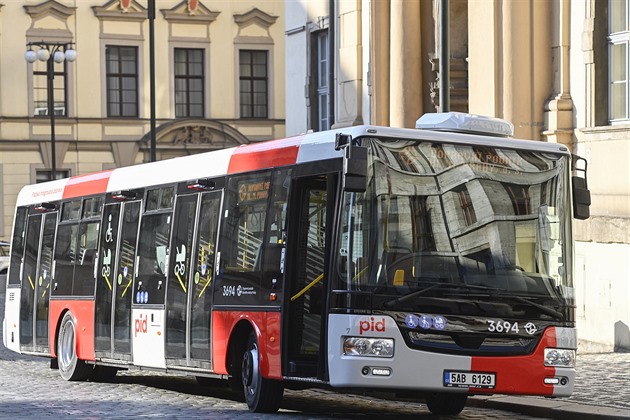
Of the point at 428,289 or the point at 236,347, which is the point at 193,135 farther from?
the point at 428,289

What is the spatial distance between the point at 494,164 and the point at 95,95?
46787 mm

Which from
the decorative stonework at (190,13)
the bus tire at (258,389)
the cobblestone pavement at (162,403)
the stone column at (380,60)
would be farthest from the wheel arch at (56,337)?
the decorative stonework at (190,13)

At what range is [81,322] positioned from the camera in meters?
21.0

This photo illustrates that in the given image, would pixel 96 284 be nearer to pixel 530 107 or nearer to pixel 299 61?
pixel 530 107

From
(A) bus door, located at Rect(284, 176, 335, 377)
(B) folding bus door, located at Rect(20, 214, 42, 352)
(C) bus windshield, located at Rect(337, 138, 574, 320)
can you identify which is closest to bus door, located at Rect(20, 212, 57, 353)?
(B) folding bus door, located at Rect(20, 214, 42, 352)

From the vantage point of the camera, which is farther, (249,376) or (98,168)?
(98,168)

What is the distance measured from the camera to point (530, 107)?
78.7 ft

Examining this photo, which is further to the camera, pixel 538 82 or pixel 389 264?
pixel 538 82

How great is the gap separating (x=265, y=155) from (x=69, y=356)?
22.0ft

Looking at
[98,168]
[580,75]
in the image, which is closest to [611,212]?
[580,75]

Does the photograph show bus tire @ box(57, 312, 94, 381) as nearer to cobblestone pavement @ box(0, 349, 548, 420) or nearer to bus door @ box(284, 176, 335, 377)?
cobblestone pavement @ box(0, 349, 548, 420)

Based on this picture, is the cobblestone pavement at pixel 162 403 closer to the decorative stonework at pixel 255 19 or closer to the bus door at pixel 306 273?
the bus door at pixel 306 273

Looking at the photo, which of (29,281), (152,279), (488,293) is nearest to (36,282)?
(29,281)

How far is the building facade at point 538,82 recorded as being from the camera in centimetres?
2178
